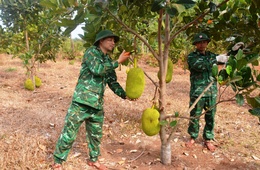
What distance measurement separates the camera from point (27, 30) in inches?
223

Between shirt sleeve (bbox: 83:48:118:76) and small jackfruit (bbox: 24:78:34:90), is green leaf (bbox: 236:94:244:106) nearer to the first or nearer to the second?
shirt sleeve (bbox: 83:48:118:76)

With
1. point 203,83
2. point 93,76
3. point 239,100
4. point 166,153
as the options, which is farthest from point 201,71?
point 239,100

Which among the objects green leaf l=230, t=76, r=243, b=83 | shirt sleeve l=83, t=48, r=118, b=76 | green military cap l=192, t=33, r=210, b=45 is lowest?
green leaf l=230, t=76, r=243, b=83

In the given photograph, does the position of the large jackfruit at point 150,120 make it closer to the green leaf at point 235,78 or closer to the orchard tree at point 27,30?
the green leaf at point 235,78

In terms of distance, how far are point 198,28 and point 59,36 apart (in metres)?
4.19

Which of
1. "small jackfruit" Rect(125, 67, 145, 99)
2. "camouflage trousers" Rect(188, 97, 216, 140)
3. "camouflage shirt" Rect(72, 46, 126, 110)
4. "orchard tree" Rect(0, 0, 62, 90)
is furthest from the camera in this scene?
"orchard tree" Rect(0, 0, 62, 90)

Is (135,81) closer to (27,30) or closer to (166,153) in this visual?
(166,153)

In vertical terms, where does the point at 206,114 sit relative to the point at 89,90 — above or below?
below

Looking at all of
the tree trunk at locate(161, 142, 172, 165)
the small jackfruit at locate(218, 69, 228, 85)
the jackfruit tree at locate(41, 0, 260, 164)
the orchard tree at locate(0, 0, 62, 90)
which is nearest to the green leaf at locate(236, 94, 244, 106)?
the jackfruit tree at locate(41, 0, 260, 164)

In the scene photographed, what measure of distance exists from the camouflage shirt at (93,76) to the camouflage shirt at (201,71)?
1.03m

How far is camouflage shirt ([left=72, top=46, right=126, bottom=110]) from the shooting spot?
2107 millimetres

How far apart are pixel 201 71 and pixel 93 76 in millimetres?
1286

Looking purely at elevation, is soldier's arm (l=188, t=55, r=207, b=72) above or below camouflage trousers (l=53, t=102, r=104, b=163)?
above

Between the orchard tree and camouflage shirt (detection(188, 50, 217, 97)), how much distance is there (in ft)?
11.1
